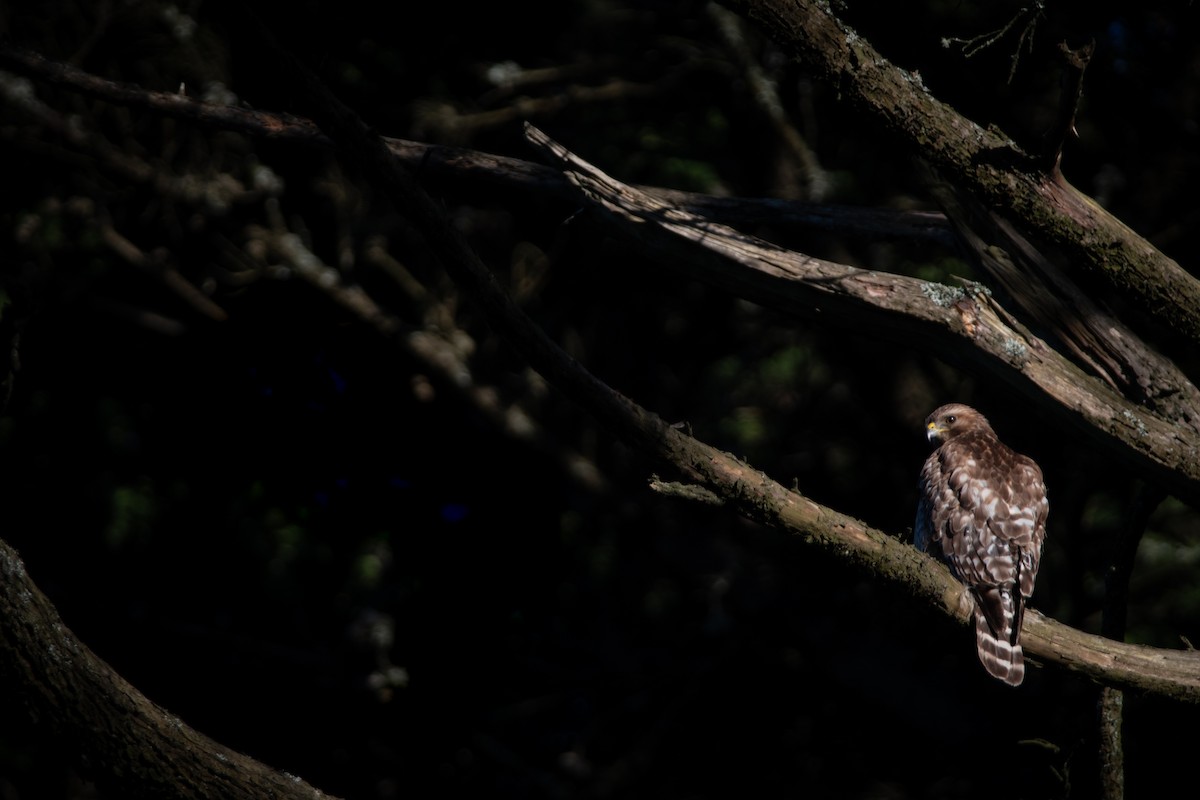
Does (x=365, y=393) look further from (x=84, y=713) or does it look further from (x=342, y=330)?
(x=84, y=713)

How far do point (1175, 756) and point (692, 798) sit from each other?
10.7ft

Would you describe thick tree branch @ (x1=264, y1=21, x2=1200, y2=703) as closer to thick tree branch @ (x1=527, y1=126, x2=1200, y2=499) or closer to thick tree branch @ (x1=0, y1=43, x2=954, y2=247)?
thick tree branch @ (x1=527, y1=126, x2=1200, y2=499)

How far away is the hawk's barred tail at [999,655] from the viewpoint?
3.91 meters

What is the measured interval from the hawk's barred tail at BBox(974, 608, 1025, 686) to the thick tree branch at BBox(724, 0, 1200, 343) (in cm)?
138

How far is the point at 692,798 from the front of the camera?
7.81 metres

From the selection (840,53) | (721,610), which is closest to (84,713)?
(840,53)

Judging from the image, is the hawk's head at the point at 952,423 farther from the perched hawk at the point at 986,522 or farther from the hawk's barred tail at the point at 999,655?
the hawk's barred tail at the point at 999,655

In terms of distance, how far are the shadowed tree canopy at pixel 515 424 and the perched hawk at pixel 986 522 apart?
929mm

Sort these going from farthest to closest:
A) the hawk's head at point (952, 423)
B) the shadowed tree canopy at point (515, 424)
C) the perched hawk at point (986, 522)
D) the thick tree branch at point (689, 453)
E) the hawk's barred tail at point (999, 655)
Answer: the shadowed tree canopy at point (515, 424) < the hawk's head at point (952, 423) < the perched hawk at point (986, 522) < the hawk's barred tail at point (999, 655) < the thick tree branch at point (689, 453)

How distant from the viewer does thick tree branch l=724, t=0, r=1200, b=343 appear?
3.40 metres

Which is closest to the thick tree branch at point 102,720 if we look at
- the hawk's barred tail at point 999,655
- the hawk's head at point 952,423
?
the hawk's barred tail at point 999,655

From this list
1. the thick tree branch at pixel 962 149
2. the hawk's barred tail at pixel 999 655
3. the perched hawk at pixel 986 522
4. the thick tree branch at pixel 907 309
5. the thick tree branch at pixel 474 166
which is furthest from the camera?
the thick tree branch at pixel 474 166

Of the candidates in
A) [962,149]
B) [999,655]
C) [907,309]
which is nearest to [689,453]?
[907,309]

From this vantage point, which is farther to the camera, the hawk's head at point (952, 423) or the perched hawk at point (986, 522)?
the hawk's head at point (952, 423)
